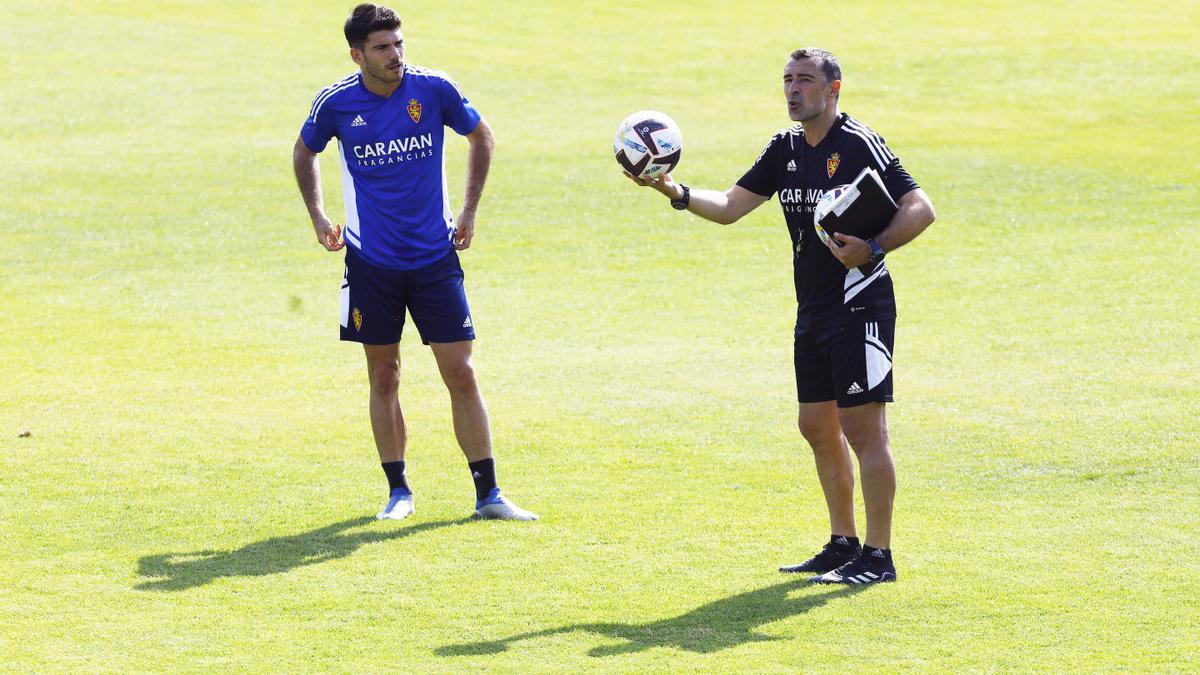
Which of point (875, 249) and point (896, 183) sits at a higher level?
point (896, 183)

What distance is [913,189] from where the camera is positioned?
264 inches

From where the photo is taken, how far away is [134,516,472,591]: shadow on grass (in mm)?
7098

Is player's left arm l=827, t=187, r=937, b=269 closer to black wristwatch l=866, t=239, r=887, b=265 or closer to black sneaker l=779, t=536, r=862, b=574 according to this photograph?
black wristwatch l=866, t=239, r=887, b=265

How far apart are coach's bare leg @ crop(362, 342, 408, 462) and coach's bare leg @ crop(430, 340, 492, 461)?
301 mm

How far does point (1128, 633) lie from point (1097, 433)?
3783 mm

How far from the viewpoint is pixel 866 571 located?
22.5 feet

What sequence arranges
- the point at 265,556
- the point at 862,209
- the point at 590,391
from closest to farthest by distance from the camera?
the point at 862,209 < the point at 265,556 < the point at 590,391

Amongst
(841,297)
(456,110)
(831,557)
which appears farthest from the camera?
(456,110)

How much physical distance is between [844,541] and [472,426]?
215 cm

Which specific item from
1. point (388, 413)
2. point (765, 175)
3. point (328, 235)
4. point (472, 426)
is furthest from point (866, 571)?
point (328, 235)

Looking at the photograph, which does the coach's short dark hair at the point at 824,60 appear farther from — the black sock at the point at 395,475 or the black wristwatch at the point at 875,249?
the black sock at the point at 395,475

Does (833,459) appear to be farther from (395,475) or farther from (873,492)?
(395,475)

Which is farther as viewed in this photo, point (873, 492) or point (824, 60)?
point (873, 492)

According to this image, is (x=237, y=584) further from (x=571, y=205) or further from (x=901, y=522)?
(x=571, y=205)
